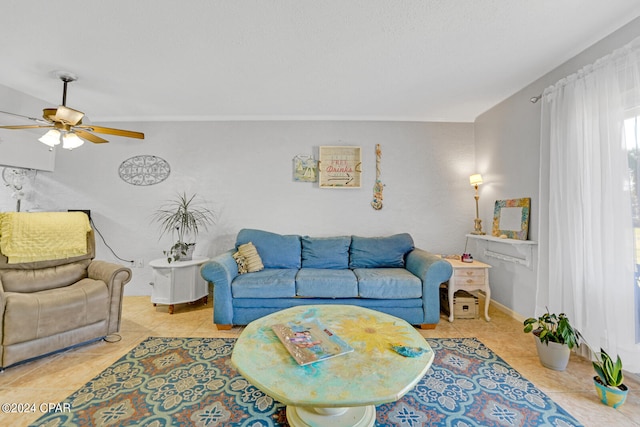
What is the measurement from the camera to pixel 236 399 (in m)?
1.64

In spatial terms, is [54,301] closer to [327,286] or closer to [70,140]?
[70,140]

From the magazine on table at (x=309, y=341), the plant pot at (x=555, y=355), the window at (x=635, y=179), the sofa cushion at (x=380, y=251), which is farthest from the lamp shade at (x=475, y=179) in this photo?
the magazine on table at (x=309, y=341)

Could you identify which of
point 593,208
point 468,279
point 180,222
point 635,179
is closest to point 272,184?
point 180,222

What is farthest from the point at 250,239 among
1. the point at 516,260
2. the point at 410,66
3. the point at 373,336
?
the point at 516,260

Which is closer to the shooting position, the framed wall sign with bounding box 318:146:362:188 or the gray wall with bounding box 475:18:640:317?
the gray wall with bounding box 475:18:640:317

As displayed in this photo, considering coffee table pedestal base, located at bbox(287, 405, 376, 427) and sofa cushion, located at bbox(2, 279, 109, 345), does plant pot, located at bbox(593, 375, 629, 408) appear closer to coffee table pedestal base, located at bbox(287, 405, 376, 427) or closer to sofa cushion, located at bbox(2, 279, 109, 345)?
coffee table pedestal base, located at bbox(287, 405, 376, 427)

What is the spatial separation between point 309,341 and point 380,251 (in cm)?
192

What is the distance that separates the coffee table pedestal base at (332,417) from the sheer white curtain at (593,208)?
1840 mm

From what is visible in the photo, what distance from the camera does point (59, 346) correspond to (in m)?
2.10

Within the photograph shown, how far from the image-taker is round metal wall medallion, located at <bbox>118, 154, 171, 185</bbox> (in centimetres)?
366

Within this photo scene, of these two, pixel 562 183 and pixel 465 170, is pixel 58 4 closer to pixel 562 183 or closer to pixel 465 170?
pixel 562 183

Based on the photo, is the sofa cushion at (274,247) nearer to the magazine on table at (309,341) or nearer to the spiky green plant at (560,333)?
the magazine on table at (309,341)

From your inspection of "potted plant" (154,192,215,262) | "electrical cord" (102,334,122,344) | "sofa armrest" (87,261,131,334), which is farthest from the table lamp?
"electrical cord" (102,334,122,344)

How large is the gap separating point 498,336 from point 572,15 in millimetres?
2656
